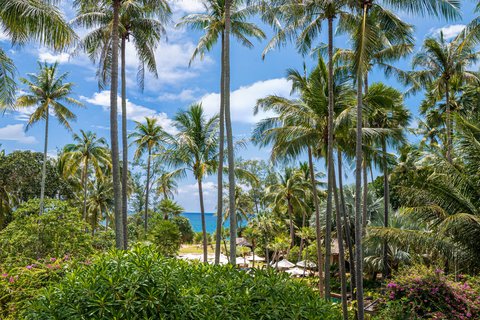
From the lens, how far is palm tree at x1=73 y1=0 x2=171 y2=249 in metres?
12.8

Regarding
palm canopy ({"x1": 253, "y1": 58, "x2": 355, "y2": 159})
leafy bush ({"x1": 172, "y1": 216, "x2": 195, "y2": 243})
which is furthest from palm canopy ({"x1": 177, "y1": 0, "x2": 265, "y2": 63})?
leafy bush ({"x1": 172, "y1": 216, "x2": 195, "y2": 243})

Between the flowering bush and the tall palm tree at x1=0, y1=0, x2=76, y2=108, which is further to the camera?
the flowering bush

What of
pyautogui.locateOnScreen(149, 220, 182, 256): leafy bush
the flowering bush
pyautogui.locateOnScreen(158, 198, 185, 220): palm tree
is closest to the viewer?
the flowering bush

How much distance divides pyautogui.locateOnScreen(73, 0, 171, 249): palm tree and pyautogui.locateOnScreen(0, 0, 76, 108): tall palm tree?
3787 mm

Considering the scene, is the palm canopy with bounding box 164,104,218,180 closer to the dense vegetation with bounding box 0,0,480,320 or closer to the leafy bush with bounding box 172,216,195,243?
the dense vegetation with bounding box 0,0,480,320

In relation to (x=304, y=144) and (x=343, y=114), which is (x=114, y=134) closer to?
(x=304, y=144)

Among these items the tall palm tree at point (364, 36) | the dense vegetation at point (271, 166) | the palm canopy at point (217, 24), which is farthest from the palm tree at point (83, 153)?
the tall palm tree at point (364, 36)

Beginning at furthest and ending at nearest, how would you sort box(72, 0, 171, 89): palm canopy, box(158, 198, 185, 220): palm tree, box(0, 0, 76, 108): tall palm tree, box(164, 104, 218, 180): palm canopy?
box(158, 198, 185, 220): palm tree
box(164, 104, 218, 180): palm canopy
box(72, 0, 171, 89): palm canopy
box(0, 0, 76, 108): tall palm tree

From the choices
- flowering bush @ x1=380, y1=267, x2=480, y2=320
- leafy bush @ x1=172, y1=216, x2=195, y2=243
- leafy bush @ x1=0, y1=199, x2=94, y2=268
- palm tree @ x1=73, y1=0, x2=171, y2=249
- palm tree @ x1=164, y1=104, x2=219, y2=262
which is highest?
palm tree @ x1=73, y1=0, x2=171, y2=249

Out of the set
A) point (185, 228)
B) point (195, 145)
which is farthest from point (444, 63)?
point (185, 228)

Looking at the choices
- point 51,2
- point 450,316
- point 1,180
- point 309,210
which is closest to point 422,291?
point 450,316

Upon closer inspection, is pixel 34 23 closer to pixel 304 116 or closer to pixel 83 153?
pixel 304 116

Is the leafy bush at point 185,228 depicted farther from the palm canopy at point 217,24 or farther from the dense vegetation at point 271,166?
the palm canopy at point 217,24

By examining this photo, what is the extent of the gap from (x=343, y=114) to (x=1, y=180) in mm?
→ 20944
